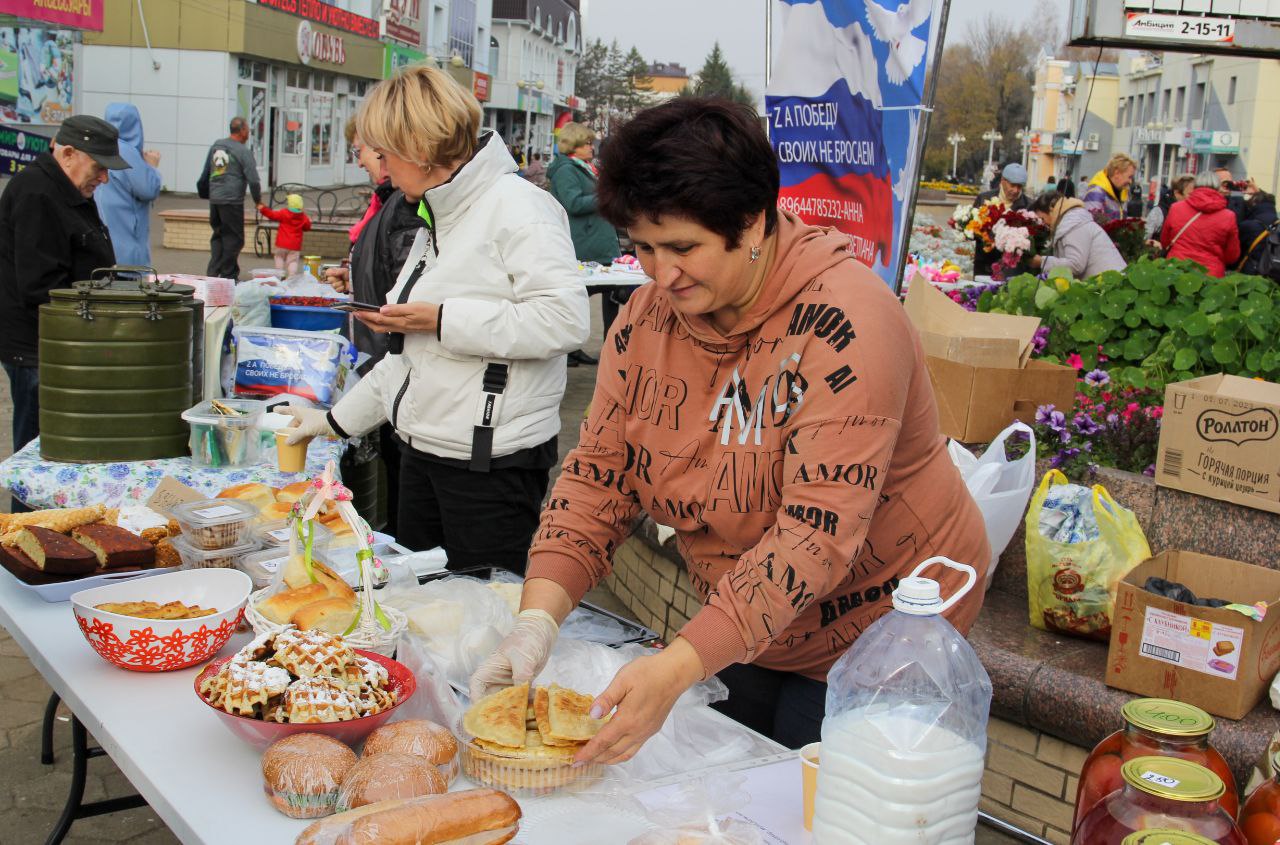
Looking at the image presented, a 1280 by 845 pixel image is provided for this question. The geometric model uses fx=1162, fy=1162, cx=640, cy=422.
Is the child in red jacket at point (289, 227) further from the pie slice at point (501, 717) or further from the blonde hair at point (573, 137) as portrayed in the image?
the pie slice at point (501, 717)

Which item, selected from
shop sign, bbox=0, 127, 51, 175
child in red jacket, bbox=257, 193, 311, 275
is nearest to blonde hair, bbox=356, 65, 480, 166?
child in red jacket, bbox=257, 193, 311, 275

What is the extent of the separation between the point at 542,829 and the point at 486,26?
181 feet

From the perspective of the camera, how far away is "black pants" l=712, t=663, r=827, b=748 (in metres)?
2.13

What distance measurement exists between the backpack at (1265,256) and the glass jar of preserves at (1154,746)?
1051 cm

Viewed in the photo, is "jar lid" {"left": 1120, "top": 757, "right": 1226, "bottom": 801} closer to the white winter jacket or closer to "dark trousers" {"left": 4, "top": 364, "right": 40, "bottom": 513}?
the white winter jacket

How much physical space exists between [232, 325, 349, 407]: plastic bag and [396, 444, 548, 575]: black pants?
101 centimetres

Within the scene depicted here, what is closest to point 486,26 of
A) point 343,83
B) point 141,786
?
point 343,83

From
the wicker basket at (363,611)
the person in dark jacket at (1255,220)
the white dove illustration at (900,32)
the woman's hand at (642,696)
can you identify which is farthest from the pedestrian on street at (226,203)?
the woman's hand at (642,696)

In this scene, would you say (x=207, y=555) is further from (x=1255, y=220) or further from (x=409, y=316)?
(x=1255, y=220)

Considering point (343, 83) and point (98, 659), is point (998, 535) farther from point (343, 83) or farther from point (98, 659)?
point (343, 83)

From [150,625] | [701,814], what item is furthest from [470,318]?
[701,814]

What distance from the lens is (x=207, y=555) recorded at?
8.74 feet

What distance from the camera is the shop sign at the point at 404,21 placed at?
36625 mm

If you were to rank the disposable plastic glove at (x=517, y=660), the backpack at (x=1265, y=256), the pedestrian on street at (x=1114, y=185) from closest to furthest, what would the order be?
the disposable plastic glove at (x=517, y=660) < the backpack at (x=1265, y=256) < the pedestrian on street at (x=1114, y=185)
